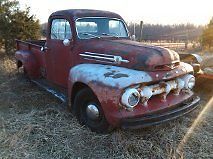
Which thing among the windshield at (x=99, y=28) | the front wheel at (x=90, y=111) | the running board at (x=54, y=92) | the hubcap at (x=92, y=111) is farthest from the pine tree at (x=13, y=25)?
the hubcap at (x=92, y=111)

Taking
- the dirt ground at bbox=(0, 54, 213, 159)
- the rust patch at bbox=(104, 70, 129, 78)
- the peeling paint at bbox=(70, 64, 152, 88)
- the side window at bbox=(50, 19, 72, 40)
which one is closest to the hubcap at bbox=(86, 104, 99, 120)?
the dirt ground at bbox=(0, 54, 213, 159)

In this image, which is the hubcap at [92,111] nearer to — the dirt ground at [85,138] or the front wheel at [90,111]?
Answer: the front wheel at [90,111]

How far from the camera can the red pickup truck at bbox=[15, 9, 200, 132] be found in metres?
4.18

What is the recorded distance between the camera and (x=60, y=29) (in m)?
5.93

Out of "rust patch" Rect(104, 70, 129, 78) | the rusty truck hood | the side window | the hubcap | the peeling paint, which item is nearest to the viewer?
the peeling paint

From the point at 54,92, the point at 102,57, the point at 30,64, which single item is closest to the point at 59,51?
the point at 54,92

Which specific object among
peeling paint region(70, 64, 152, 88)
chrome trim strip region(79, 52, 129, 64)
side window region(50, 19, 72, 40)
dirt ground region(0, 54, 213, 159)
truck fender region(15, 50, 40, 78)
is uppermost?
side window region(50, 19, 72, 40)

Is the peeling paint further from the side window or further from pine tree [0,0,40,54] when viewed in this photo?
pine tree [0,0,40,54]

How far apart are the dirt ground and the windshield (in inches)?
56.9

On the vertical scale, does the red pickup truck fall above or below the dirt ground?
above

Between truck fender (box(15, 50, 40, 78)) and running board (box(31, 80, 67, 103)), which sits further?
truck fender (box(15, 50, 40, 78))

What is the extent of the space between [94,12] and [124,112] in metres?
2.45

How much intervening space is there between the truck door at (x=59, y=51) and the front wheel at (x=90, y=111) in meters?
0.93

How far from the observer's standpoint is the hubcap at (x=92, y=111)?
459 cm
